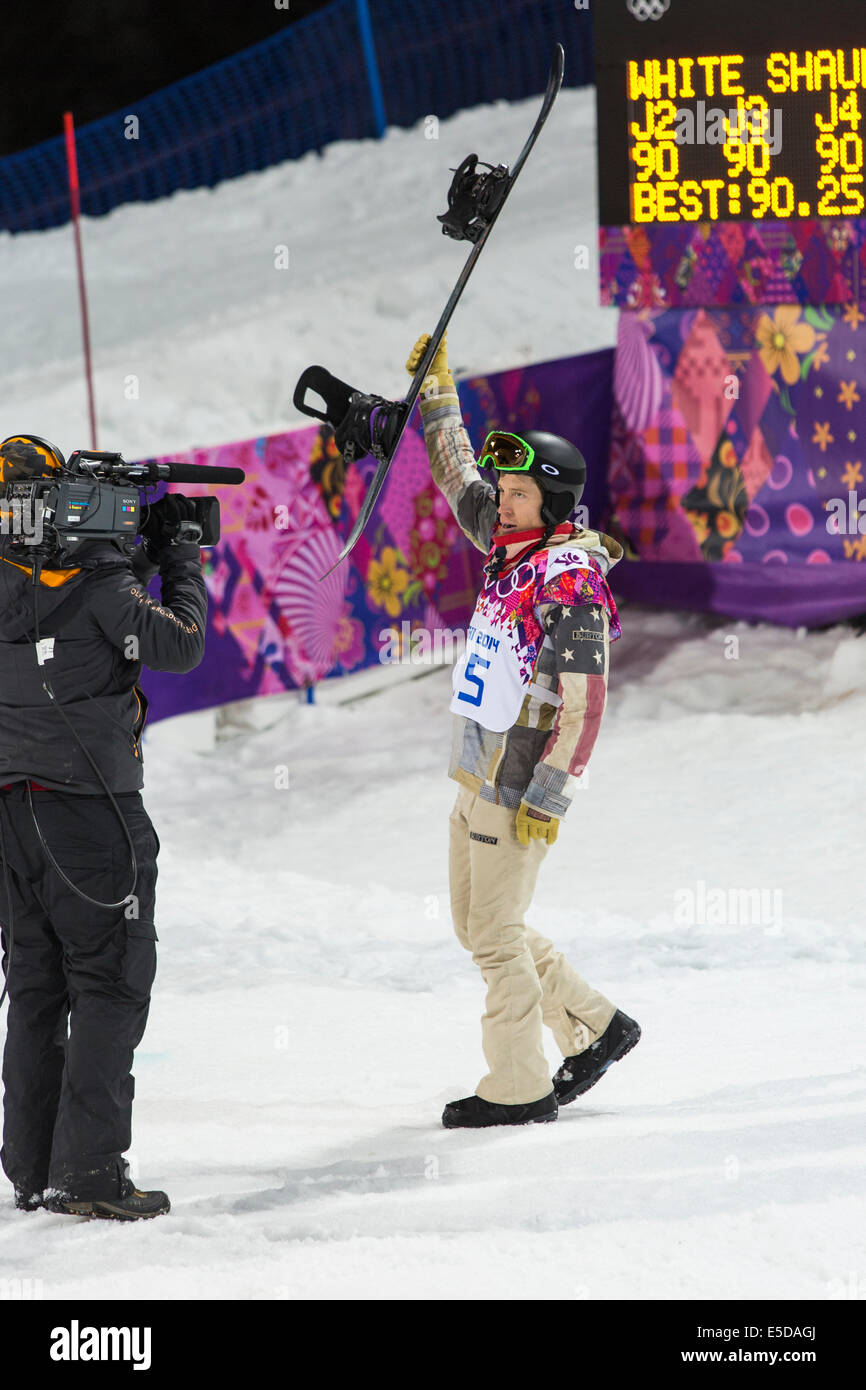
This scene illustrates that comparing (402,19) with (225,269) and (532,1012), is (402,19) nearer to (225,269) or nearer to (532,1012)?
(225,269)

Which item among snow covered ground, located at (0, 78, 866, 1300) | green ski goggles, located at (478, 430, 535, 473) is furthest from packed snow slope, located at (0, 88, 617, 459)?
green ski goggles, located at (478, 430, 535, 473)

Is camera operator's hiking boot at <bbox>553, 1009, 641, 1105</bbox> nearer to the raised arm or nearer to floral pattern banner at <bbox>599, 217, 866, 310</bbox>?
the raised arm

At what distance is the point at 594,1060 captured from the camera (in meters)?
4.29

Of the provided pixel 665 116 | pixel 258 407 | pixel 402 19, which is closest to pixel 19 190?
pixel 402 19

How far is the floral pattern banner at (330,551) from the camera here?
320 inches

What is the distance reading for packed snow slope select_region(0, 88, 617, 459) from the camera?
10.6 m

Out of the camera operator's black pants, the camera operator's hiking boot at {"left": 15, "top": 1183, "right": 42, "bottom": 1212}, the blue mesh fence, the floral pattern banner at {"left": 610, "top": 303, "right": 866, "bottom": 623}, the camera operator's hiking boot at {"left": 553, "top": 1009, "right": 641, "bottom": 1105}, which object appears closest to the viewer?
the camera operator's black pants

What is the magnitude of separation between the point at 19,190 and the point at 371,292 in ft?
18.0

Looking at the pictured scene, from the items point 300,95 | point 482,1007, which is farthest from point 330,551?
point 300,95

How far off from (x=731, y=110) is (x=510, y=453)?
446cm

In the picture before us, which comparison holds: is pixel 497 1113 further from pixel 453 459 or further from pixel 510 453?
pixel 453 459

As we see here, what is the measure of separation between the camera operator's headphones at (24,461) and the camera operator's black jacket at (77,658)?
0.64 feet

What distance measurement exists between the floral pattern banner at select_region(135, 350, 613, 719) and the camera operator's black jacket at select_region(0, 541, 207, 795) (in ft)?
14.5

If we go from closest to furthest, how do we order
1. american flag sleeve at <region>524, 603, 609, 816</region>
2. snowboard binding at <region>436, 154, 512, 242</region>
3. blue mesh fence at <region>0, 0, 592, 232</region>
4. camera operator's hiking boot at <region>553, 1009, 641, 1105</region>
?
american flag sleeve at <region>524, 603, 609, 816</region> < camera operator's hiking boot at <region>553, 1009, 641, 1105</region> < snowboard binding at <region>436, 154, 512, 242</region> < blue mesh fence at <region>0, 0, 592, 232</region>
